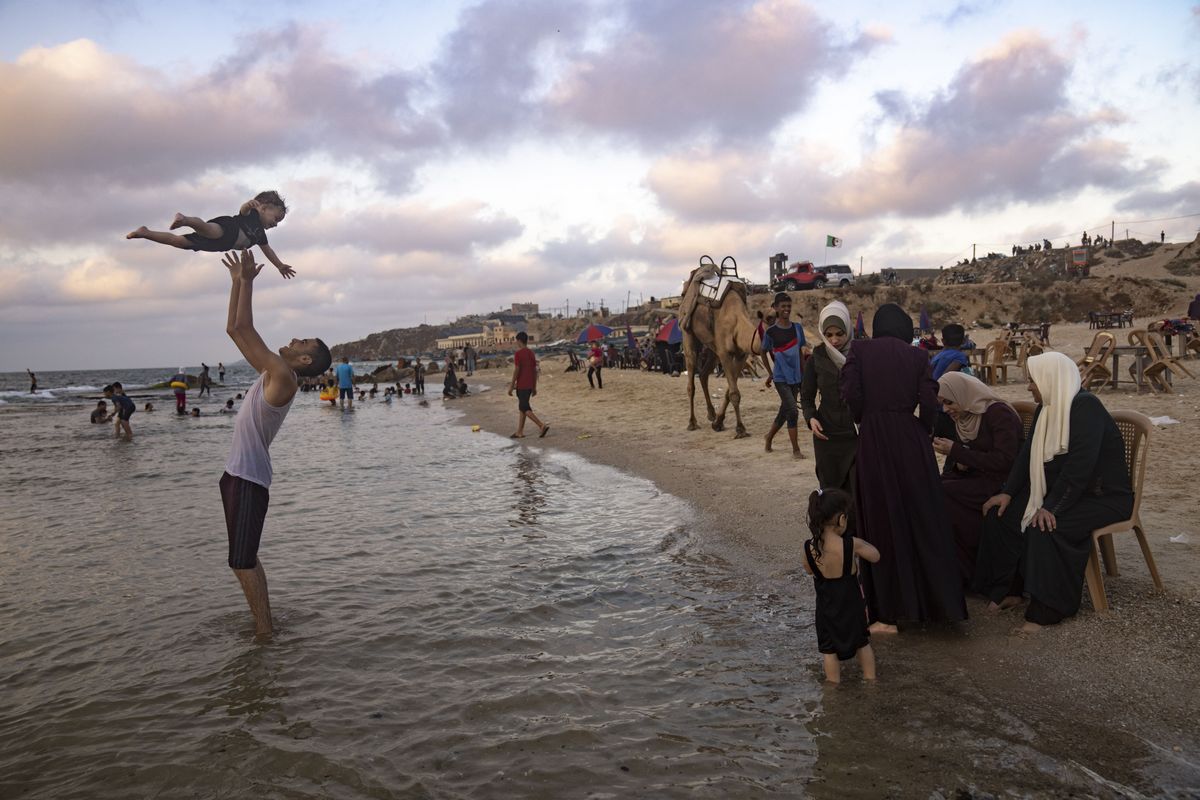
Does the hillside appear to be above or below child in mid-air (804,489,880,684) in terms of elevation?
above

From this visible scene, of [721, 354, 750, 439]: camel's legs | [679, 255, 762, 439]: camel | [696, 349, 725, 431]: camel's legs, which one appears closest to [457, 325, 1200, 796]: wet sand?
[721, 354, 750, 439]: camel's legs

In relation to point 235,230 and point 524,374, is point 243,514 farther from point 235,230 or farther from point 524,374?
point 524,374

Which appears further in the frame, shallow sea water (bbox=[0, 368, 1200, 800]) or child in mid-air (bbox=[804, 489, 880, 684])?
child in mid-air (bbox=[804, 489, 880, 684])

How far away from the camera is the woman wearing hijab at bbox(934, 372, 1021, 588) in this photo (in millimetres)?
4465

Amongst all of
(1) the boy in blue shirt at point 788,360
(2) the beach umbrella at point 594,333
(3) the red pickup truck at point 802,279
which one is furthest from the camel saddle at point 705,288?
(3) the red pickup truck at point 802,279

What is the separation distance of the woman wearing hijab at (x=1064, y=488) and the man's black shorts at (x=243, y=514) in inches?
173

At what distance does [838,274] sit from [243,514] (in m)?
53.3

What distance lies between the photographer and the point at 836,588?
365cm

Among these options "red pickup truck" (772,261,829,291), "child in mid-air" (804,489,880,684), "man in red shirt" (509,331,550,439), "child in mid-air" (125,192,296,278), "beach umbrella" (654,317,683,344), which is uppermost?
"red pickup truck" (772,261,829,291)

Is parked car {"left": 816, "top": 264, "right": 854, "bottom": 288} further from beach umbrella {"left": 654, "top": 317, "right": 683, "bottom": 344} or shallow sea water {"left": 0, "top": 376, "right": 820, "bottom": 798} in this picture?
shallow sea water {"left": 0, "top": 376, "right": 820, "bottom": 798}

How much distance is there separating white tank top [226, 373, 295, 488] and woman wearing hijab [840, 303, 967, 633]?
3406 mm

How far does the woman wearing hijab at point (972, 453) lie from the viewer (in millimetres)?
4465

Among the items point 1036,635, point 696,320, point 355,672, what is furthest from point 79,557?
point 696,320

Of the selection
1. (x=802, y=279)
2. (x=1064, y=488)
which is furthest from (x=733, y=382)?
(x=802, y=279)
